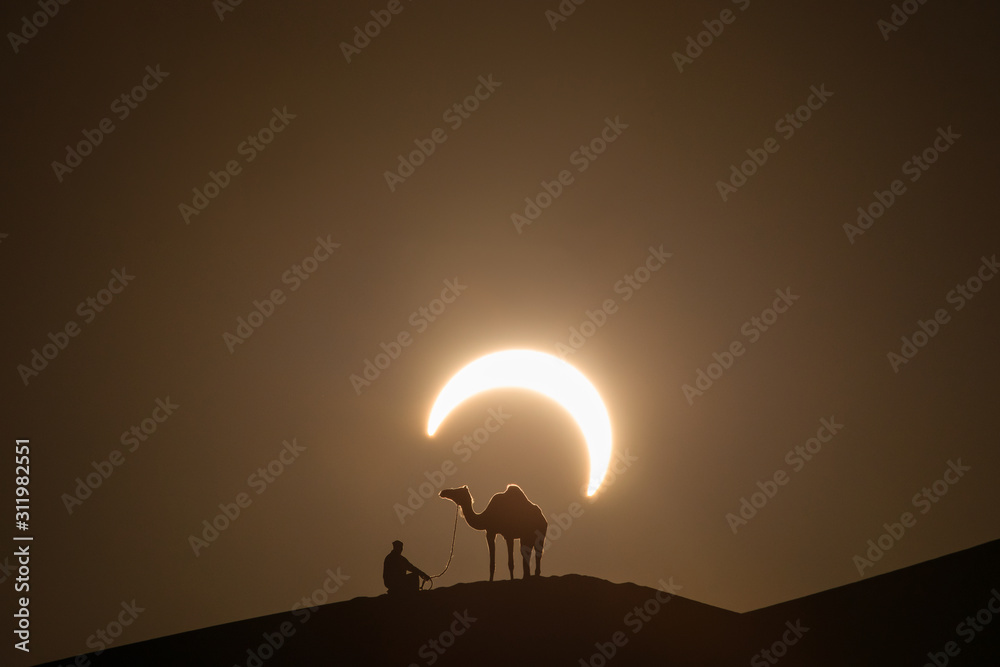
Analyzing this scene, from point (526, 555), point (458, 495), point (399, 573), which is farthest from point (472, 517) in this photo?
point (399, 573)

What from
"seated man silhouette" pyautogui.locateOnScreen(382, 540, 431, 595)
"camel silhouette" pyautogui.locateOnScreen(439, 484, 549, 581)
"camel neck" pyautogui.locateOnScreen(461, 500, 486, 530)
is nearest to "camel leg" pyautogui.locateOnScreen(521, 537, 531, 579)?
"camel silhouette" pyautogui.locateOnScreen(439, 484, 549, 581)

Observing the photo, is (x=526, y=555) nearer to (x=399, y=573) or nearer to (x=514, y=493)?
(x=514, y=493)

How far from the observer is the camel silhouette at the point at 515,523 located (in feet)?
58.5

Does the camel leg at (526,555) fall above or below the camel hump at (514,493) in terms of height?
below

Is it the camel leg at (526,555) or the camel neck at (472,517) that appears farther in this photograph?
the camel neck at (472,517)

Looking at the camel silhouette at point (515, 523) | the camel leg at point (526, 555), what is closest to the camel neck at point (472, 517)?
the camel silhouette at point (515, 523)

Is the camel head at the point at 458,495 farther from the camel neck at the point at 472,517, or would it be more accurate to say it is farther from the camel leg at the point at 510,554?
the camel leg at the point at 510,554

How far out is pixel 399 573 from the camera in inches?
691

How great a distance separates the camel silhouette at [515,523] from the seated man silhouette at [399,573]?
1.60m

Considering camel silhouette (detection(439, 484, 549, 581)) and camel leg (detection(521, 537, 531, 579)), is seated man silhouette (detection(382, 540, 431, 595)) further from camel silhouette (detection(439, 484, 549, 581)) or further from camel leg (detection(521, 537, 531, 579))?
camel leg (detection(521, 537, 531, 579))

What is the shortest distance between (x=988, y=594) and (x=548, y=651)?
9.88 metres

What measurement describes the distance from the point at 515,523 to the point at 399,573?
8.87ft

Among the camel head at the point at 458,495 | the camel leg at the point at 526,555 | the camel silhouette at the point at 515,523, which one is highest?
the camel head at the point at 458,495

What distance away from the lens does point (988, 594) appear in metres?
17.8
